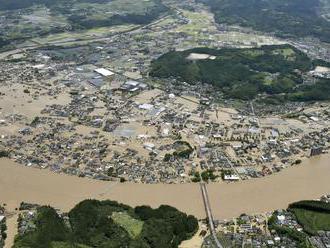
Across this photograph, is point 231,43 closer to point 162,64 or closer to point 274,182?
point 162,64

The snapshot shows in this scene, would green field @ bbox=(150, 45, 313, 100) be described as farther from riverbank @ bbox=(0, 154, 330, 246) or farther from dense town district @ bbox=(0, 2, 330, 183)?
riverbank @ bbox=(0, 154, 330, 246)

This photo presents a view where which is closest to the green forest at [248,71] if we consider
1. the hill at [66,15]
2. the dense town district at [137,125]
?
the dense town district at [137,125]

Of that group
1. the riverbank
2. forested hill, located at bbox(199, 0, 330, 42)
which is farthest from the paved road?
forested hill, located at bbox(199, 0, 330, 42)

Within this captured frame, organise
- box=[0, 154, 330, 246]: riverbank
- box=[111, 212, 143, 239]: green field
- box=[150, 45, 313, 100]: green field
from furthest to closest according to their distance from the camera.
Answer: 1. box=[150, 45, 313, 100]: green field
2. box=[0, 154, 330, 246]: riverbank
3. box=[111, 212, 143, 239]: green field

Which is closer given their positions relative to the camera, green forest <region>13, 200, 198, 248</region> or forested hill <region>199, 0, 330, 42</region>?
green forest <region>13, 200, 198, 248</region>

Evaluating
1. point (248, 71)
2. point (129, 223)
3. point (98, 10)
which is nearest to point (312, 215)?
point (129, 223)

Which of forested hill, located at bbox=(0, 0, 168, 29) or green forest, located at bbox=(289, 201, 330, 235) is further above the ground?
green forest, located at bbox=(289, 201, 330, 235)

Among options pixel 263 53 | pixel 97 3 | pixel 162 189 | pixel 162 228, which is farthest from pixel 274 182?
pixel 97 3
